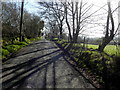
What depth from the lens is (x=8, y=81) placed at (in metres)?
3.37

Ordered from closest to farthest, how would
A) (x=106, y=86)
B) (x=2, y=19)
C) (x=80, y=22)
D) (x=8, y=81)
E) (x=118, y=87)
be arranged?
(x=118, y=87) → (x=106, y=86) → (x=8, y=81) → (x=80, y=22) → (x=2, y=19)

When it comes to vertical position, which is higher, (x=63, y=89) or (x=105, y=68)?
(x=105, y=68)

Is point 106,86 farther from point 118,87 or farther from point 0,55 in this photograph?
point 0,55

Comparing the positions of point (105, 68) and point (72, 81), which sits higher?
point (105, 68)

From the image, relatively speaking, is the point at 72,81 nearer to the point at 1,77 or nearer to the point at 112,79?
the point at 112,79

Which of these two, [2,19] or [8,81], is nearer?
[8,81]

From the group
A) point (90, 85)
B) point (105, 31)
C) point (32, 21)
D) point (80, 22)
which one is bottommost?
point (90, 85)

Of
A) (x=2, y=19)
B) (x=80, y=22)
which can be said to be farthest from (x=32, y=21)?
(x=80, y=22)

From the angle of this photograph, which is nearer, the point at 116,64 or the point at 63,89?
the point at 63,89

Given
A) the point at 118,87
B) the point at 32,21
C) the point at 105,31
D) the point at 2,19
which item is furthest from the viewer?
the point at 32,21

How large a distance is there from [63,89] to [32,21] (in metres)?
25.4

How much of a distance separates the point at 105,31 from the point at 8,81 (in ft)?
26.3

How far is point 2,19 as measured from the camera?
15742 mm

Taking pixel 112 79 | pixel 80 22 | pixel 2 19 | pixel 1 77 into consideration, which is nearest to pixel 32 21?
pixel 2 19
